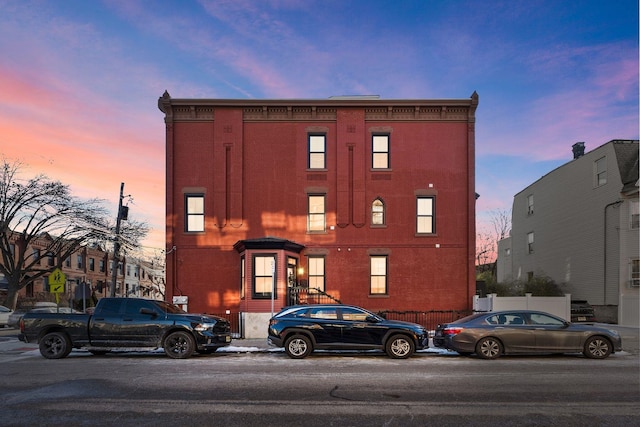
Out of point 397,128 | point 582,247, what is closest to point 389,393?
point 397,128

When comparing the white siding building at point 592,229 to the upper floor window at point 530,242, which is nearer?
the white siding building at point 592,229

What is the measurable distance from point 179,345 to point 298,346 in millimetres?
3310

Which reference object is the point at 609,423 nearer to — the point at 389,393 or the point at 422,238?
the point at 389,393

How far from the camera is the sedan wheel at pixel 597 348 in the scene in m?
14.2

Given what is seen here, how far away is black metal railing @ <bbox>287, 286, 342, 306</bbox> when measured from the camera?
21.7m

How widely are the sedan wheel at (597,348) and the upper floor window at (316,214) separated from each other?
40.1ft

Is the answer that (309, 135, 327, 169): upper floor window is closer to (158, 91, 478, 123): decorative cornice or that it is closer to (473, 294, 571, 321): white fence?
(158, 91, 478, 123): decorative cornice

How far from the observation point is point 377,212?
23.7 m

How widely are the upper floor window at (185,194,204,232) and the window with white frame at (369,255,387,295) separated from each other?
815 cm

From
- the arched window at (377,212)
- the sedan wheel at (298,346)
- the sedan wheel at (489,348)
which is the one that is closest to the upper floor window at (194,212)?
the arched window at (377,212)

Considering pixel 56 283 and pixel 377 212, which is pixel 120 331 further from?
pixel 377 212

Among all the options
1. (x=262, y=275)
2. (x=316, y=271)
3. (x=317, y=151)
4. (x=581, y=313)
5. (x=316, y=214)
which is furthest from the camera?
(x=581, y=313)

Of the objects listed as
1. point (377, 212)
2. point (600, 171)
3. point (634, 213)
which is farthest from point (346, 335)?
point (600, 171)

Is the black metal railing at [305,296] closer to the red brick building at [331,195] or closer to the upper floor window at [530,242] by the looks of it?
the red brick building at [331,195]
